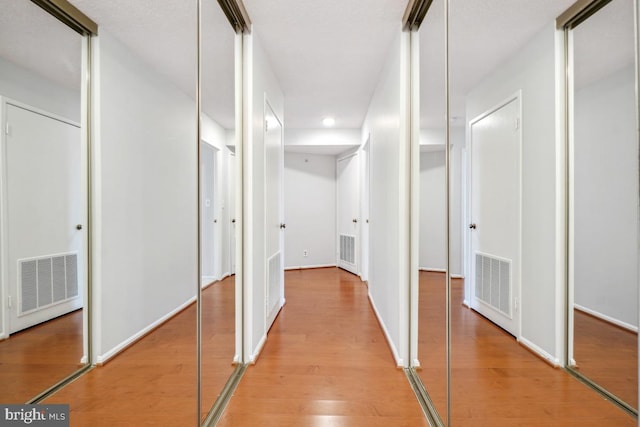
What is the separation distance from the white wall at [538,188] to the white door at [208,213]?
1.19m

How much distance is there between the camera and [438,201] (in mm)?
1525

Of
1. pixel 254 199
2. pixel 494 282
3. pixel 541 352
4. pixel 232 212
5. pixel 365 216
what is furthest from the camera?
pixel 365 216

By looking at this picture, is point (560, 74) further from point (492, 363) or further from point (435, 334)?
point (435, 334)

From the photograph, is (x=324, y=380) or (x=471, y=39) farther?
(x=324, y=380)

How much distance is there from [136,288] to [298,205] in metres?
4.74

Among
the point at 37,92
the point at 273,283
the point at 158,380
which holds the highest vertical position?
the point at 37,92

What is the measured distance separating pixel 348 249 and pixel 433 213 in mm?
3739

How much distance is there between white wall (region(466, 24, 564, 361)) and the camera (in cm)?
60

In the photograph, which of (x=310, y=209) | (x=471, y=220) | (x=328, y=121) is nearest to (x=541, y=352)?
(x=471, y=220)

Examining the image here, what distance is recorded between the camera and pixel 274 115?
2.91 meters

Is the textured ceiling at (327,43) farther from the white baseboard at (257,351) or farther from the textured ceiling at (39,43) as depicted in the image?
the white baseboard at (257,351)

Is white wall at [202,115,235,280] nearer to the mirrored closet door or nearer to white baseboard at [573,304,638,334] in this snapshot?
the mirrored closet door

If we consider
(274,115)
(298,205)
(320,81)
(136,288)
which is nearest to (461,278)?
(136,288)

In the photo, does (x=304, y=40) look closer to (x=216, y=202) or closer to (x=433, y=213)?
(x=216, y=202)
